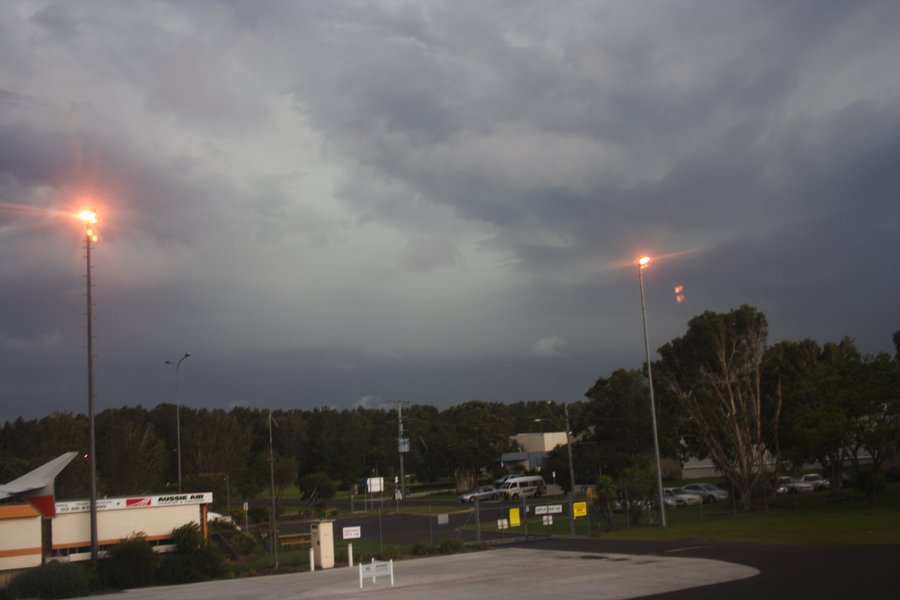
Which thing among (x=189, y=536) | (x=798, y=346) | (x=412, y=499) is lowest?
(x=412, y=499)

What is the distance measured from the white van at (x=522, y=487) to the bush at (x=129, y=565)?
42435 mm

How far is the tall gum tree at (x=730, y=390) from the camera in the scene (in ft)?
156

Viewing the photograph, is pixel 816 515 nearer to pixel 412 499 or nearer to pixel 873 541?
pixel 873 541

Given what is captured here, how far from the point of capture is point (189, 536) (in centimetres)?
2723

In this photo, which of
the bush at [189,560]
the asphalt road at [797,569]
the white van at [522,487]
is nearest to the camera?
the asphalt road at [797,569]

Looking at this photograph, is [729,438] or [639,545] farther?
[729,438]

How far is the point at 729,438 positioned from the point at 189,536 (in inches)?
1320

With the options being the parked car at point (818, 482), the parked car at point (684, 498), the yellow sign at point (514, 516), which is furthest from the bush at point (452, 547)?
the parked car at point (818, 482)

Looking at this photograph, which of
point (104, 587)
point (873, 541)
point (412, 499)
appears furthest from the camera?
point (412, 499)

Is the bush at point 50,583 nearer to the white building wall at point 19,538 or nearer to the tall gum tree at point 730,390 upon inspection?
the white building wall at point 19,538

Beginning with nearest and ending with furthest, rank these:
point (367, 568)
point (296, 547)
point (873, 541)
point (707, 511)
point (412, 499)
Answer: point (367, 568), point (873, 541), point (296, 547), point (707, 511), point (412, 499)

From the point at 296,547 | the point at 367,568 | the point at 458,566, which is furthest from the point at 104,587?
the point at 296,547

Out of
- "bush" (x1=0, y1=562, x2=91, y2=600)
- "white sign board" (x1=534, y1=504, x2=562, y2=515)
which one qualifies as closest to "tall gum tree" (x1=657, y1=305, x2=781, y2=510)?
"white sign board" (x1=534, y1=504, x2=562, y2=515)

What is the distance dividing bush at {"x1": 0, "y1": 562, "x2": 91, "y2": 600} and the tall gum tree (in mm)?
36502
